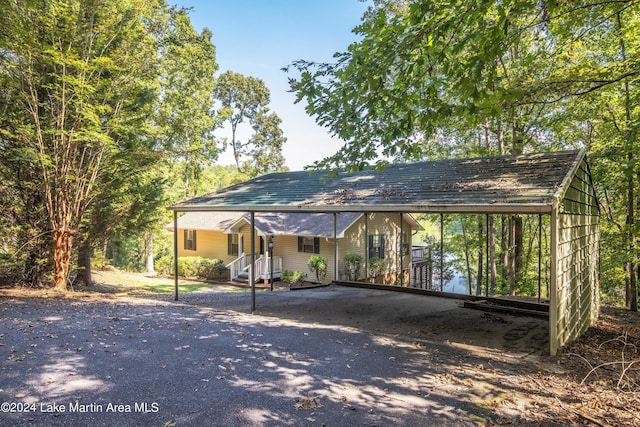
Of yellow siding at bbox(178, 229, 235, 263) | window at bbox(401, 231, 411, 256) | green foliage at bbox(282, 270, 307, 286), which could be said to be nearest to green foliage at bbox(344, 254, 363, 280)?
green foliage at bbox(282, 270, 307, 286)

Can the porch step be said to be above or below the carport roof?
below

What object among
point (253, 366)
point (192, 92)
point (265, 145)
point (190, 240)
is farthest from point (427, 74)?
point (265, 145)

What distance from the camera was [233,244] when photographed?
797 inches

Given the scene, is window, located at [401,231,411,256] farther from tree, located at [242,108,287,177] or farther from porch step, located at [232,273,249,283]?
tree, located at [242,108,287,177]

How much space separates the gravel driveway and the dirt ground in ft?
0.06

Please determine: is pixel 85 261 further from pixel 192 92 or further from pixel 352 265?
pixel 192 92

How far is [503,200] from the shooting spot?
18.3 ft

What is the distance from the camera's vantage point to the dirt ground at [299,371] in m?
3.45

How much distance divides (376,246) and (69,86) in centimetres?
1424

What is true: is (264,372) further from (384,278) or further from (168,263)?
(168,263)

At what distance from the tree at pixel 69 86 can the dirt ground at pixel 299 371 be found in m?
3.41

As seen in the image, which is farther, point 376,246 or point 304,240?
point 376,246

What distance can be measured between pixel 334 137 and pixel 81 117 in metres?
7.97

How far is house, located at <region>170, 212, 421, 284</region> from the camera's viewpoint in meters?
17.1
